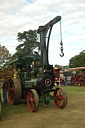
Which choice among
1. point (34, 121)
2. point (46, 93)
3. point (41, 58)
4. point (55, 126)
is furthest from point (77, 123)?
point (41, 58)

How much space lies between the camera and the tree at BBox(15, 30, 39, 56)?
125 feet

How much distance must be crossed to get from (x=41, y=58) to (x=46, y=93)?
5.82 feet

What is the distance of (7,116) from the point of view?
5293 millimetres

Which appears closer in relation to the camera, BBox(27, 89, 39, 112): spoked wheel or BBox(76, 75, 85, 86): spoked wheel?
BBox(27, 89, 39, 112): spoked wheel

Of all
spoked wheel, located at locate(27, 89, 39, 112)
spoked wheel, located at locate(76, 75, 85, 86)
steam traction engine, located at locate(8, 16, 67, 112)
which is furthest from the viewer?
spoked wheel, located at locate(76, 75, 85, 86)

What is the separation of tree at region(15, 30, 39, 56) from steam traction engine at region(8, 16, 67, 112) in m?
30.3

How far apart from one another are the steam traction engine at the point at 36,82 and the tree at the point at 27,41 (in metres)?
30.3

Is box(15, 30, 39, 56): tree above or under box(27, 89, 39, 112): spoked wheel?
above

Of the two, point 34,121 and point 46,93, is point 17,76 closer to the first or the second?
point 46,93

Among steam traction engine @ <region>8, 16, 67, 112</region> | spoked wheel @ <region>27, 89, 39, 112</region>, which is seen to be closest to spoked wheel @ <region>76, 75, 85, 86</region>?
steam traction engine @ <region>8, 16, 67, 112</region>

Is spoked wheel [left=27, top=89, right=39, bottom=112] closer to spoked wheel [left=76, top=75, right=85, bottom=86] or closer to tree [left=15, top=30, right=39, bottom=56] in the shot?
spoked wheel [left=76, top=75, right=85, bottom=86]

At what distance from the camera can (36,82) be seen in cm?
625

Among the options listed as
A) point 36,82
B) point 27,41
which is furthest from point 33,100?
point 27,41

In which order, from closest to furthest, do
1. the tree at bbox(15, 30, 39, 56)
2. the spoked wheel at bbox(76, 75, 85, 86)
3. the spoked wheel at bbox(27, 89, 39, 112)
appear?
the spoked wheel at bbox(27, 89, 39, 112), the spoked wheel at bbox(76, 75, 85, 86), the tree at bbox(15, 30, 39, 56)
